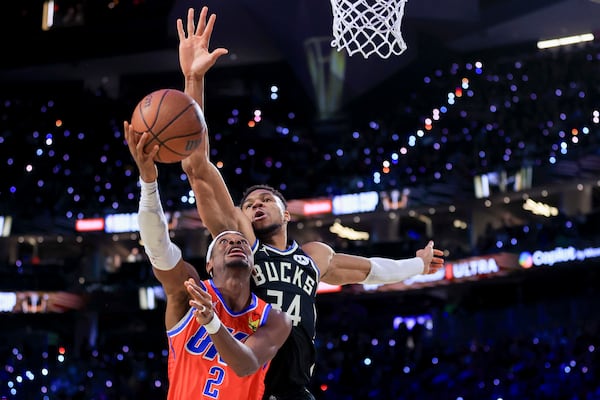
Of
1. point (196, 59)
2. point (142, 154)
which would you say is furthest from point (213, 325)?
point (196, 59)

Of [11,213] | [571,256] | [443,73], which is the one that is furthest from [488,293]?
[11,213]

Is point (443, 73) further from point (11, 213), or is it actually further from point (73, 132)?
point (11, 213)

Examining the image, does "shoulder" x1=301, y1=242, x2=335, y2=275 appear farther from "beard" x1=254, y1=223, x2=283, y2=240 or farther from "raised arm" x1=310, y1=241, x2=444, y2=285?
"beard" x1=254, y1=223, x2=283, y2=240

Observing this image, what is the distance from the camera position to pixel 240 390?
4.16m

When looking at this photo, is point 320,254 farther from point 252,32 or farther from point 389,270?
point 252,32

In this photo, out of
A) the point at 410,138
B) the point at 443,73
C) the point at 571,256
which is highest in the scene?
the point at 443,73

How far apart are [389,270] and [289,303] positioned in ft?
3.69

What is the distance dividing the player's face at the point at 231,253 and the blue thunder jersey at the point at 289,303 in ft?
1.36

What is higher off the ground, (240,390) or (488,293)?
(240,390)

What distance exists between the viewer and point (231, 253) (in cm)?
420

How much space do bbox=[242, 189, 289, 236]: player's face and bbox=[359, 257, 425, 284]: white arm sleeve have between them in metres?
0.85

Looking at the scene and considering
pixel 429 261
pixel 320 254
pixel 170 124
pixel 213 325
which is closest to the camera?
pixel 213 325

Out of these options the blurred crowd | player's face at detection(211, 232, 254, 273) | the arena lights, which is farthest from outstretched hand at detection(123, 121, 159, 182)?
the arena lights

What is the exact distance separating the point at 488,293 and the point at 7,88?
12.9 metres
